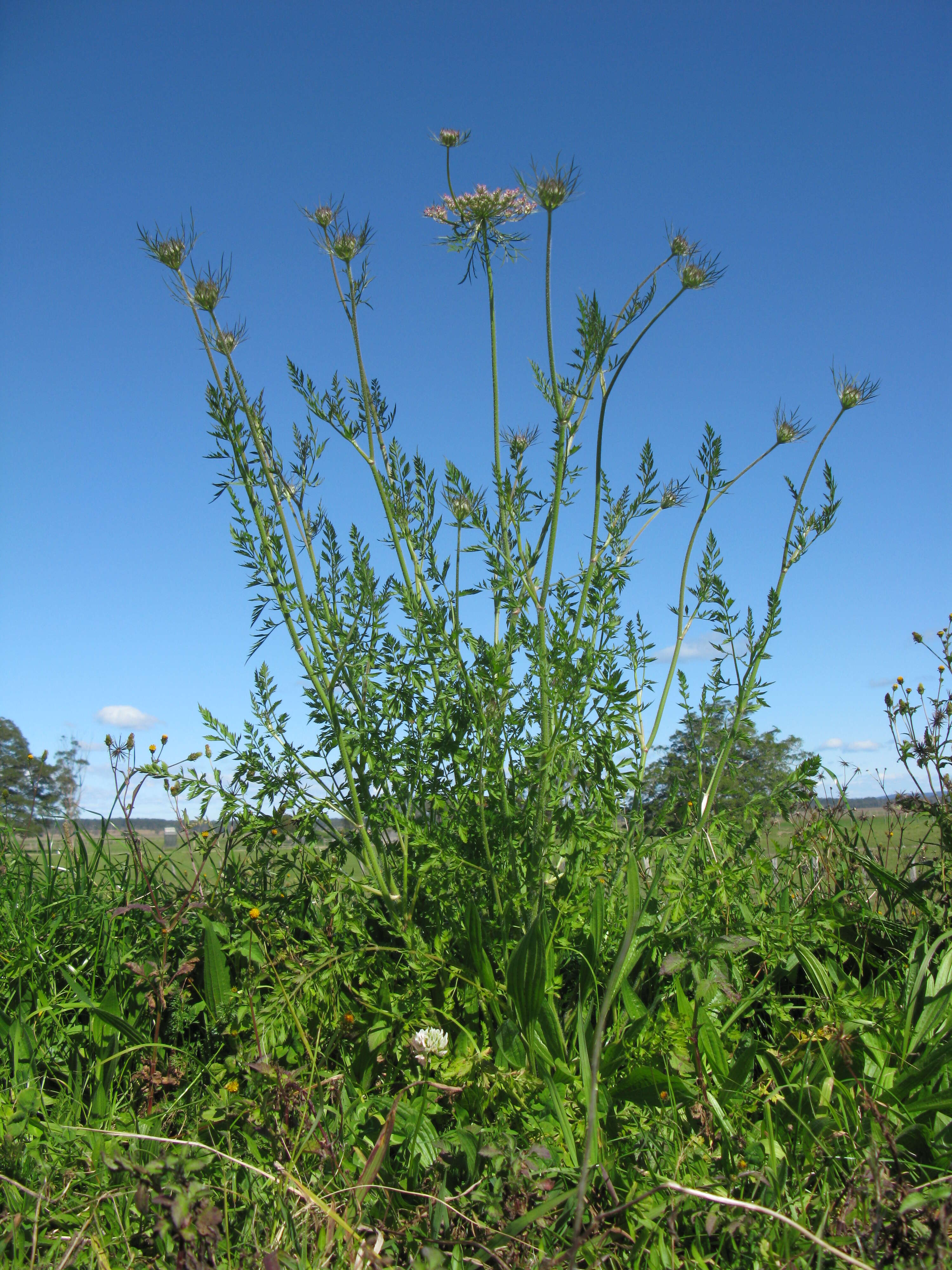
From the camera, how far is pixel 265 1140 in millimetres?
1774

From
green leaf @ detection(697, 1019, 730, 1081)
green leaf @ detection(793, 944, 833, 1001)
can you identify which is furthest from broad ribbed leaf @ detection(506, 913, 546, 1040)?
green leaf @ detection(793, 944, 833, 1001)

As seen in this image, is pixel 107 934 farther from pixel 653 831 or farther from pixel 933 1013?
pixel 933 1013

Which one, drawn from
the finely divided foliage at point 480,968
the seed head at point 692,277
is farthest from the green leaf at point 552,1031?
the seed head at point 692,277

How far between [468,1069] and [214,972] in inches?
34.1

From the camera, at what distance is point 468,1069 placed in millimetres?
1816

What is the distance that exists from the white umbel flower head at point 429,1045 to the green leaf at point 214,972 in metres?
0.67

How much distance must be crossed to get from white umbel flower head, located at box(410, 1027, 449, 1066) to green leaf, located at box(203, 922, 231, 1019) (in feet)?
2.21

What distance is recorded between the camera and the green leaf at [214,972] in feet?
7.52

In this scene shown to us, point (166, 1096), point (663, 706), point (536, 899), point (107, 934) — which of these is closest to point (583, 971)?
point (536, 899)

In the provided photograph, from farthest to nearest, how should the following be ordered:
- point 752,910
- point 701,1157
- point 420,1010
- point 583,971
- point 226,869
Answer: point 226,869, point 752,910, point 583,971, point 420,1010, point 701,1157

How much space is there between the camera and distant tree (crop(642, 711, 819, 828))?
2.35 metres

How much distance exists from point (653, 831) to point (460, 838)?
28.3 inches

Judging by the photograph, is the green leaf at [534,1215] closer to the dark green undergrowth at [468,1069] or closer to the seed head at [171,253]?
the dark green undergrowth at [468,1069]

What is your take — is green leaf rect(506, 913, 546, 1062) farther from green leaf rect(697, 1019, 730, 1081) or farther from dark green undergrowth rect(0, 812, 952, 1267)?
green leaf rect(697, 1019, 730, 1081)
